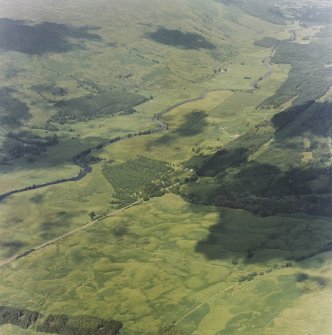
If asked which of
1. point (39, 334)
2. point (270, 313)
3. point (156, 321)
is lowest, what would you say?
point (39, 334)

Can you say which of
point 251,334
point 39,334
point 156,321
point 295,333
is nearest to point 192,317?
point 156,321

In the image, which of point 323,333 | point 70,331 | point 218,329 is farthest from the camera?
point 70,331

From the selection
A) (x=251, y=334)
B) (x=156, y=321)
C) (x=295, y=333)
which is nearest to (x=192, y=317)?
(x=156, y=321)

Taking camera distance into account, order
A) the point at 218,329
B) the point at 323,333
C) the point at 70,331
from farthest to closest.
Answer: the point at 70,331 → the point at 218,329 → the point at 323,333

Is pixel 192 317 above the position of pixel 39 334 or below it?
above

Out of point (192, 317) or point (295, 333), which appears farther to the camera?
point (192, 317)

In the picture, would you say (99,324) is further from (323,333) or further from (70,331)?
(323,333)

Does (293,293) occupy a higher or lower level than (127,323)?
higher

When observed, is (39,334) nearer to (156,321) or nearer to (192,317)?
(156,321)

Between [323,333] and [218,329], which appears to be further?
[218,329]
